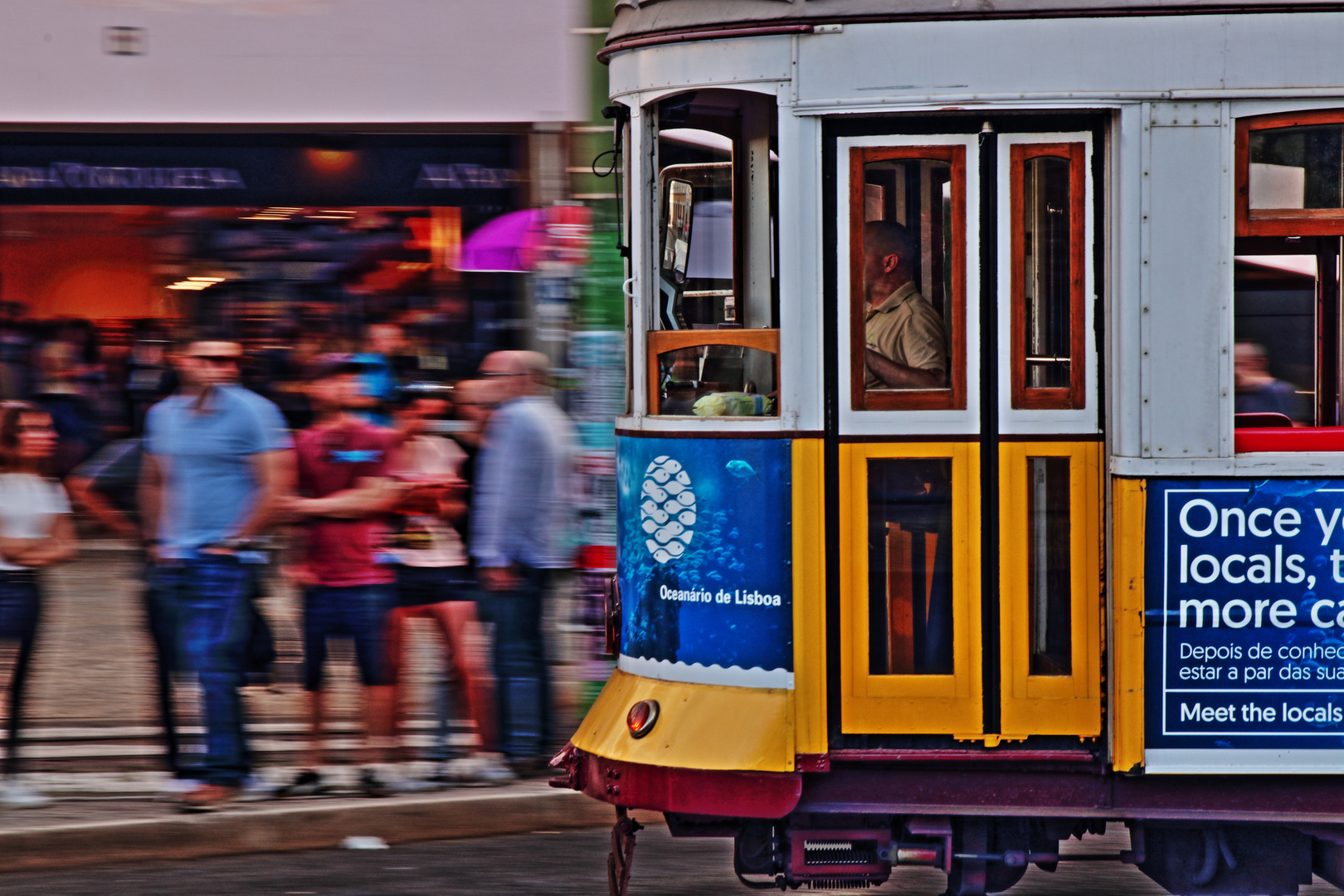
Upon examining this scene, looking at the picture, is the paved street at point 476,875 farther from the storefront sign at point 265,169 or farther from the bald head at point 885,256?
the storefront sign at point 265,169

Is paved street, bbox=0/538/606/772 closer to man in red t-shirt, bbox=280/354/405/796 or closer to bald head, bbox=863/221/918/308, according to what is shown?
man in red t-shirt, bbox=280/354/405/796

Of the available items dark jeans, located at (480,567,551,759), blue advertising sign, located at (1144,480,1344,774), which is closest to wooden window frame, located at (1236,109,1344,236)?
blue advertising sign, located at (1144,480,1344,774)

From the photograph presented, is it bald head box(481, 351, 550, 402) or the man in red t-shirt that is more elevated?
bald head box(481, 351, 550, 402)

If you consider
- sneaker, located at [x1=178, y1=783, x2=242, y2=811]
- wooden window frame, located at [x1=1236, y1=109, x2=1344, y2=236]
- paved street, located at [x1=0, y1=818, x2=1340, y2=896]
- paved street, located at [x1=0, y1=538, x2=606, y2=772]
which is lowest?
paved street, located at [x1=0, y1=818, x2=1340, y2=896]

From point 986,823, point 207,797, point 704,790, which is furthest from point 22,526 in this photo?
point 986,823

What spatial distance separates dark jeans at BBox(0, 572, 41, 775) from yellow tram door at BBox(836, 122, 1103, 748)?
→ 3.85m

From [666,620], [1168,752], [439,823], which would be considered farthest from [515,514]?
[1168,752]

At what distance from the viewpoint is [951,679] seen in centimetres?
493

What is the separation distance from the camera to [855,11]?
15.9ft

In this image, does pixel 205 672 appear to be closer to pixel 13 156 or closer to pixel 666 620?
pixel 666 620

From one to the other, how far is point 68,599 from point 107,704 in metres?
3.38

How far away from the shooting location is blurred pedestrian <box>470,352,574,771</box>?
7.15 m

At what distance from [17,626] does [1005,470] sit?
4394mm

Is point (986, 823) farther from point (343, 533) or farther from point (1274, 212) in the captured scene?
point (343, 533)
